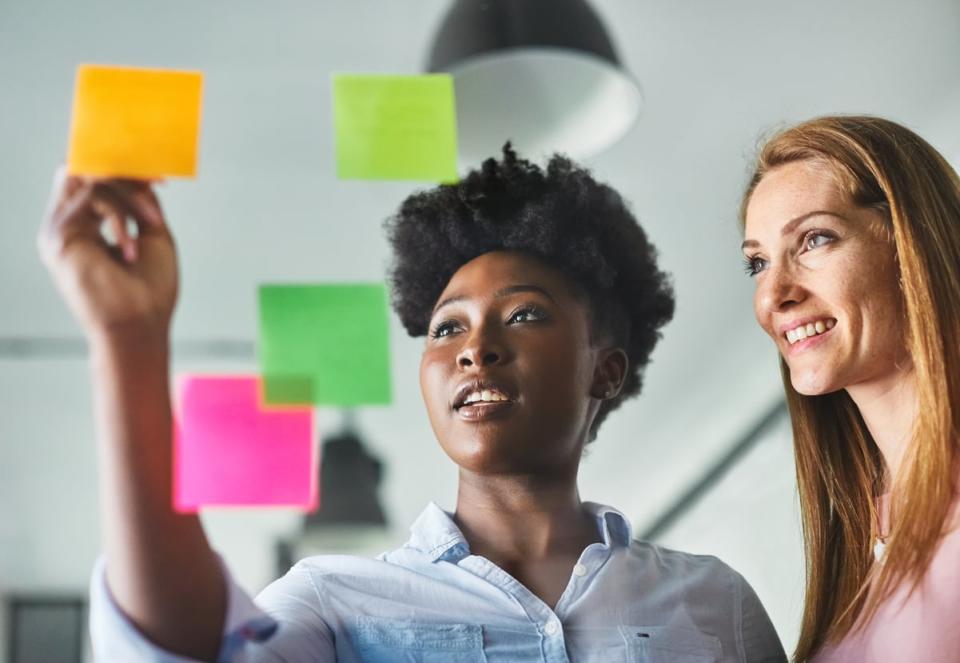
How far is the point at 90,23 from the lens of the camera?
102 cm

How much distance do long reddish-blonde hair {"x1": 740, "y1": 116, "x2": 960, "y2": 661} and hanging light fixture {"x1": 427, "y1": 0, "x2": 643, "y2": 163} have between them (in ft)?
0.63

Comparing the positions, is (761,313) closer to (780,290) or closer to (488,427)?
(780,290)

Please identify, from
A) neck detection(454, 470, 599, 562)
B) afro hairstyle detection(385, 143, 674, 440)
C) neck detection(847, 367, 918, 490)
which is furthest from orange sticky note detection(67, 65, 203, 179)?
neck detection(847, 367, 918, 490)

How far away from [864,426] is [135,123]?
2.56 feet

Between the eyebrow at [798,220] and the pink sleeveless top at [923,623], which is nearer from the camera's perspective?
the pink sleeveless top at [923,623]

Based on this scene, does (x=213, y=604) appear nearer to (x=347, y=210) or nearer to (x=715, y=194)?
(x=347, y=210)

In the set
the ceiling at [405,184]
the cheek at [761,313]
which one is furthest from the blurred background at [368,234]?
the cheek at [761,313]

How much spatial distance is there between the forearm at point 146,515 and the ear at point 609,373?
18.1 inches

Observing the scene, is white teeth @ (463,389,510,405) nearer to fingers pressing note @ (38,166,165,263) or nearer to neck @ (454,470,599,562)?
neck @ (454,470,599,562)

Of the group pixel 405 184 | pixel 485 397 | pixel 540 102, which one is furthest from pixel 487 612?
pixel 540 102

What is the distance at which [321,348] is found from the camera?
2.81ft

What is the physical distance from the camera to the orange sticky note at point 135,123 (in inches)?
30.6

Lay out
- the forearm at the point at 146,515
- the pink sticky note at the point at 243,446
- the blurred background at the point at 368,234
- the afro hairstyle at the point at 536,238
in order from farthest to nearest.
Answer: the afro hairstyle at the point at 536,238, the blurred background at the point at 368,234, the pink sticky note at the point at 243,446, the forearm at the point at 146,515

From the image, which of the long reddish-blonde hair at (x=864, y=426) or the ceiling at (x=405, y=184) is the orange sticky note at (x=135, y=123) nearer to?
the ceiling at (x=405, y=184)
